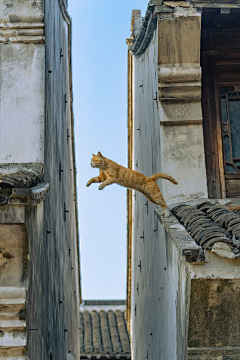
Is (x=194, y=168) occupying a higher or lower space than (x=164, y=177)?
higher

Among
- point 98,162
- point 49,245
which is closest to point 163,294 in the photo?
point 49,245

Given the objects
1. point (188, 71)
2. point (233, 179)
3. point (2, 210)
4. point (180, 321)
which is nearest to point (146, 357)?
point (233, 179)

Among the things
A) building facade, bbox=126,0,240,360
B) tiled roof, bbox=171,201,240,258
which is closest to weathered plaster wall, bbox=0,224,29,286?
building facade, bbox=126,0,240,360

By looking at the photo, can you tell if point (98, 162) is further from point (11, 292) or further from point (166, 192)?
point (11, 292)

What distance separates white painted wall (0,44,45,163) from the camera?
5648 millimetres

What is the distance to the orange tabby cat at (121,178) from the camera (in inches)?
213

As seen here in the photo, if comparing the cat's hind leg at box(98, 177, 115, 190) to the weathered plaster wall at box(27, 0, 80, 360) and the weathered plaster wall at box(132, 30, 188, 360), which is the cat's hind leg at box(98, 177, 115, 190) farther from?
the weathered plaster wall at box(132, 30, 188, 360)

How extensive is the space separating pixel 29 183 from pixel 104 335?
1194 centimetres

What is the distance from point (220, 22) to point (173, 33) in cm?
81

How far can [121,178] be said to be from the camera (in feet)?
18.2

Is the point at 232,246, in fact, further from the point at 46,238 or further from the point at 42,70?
the point at 42,70

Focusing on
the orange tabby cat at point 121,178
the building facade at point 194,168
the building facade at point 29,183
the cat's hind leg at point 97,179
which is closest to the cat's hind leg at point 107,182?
the orange tabby cat at point 121,178

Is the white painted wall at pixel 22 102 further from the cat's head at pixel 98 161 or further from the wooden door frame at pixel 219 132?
the wooden door frame at pixel 219 132

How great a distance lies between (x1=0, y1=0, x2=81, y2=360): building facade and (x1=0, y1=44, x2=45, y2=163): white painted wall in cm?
1
